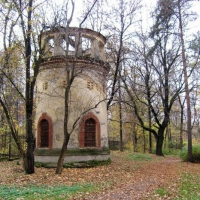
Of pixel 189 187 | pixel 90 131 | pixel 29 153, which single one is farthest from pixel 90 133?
pixel 189 187

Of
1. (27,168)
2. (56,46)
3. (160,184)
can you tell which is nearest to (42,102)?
(56,46)

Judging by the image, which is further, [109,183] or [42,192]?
[109,183]

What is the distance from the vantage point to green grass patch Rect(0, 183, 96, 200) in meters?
8.01

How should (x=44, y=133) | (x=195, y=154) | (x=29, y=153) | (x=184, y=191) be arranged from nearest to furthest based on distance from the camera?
(x=184, y=191) → (x=29, y=153) → (x=44, y=133) → (x=195, y=154)

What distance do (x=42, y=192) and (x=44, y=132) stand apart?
8.36 m

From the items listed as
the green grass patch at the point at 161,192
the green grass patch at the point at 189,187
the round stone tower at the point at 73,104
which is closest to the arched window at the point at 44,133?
the round stone tower at the point at 73,104

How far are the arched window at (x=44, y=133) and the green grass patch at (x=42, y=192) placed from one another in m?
6.86

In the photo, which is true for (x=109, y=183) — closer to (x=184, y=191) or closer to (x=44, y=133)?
(x=184, y=191)

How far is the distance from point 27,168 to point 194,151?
11734 millimetres

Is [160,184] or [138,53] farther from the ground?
[138,53]

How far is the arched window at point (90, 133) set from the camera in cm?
1627

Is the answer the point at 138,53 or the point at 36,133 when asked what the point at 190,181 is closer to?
the point at 36,133

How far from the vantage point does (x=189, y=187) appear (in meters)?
9.44

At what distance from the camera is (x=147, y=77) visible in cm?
2517
